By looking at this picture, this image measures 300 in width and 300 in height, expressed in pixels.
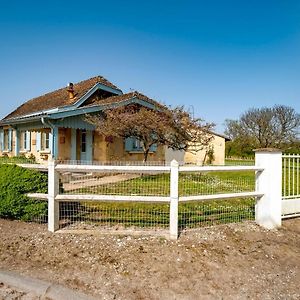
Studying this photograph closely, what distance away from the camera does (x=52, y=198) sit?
5207 millimetres

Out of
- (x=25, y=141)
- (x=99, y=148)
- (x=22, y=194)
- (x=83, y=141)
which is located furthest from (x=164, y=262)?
(x=25, y=141)

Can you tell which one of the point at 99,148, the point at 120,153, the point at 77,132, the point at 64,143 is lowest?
the point at 120,153

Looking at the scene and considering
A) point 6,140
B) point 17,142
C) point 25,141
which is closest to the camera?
point 25,141

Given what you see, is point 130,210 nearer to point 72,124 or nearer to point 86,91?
point 72,124

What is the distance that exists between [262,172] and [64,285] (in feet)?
14.3

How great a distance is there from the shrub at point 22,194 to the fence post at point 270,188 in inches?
178

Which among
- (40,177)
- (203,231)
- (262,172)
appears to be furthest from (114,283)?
(262,172)

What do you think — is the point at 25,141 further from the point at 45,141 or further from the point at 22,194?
the point at 22,194

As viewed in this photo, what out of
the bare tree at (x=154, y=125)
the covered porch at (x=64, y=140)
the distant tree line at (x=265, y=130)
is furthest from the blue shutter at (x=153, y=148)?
the distant tree line at (x=265, y=130)

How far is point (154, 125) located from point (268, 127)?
3024cm

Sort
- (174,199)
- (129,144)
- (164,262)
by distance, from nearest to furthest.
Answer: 1. (164,262)
2. (174,199)
3. (129,144)

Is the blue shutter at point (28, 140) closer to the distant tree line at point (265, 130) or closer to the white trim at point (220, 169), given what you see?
the white trim at point (220, 169)

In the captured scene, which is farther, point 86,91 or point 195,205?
point 86,91

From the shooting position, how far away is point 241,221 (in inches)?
236
